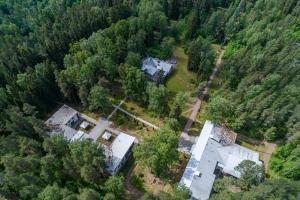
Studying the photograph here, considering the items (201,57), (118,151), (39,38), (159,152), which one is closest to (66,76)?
(39,38)

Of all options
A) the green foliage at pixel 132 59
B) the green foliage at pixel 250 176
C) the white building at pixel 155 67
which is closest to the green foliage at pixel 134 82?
the green foliage at pixel 132 59

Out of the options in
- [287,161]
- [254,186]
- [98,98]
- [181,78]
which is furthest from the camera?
[181,78]

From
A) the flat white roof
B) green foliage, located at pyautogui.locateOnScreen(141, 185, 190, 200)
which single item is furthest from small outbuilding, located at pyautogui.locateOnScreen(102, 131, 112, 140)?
green foliage, located at pyautogui.locateOnScreen(141, 185, 190, 200)

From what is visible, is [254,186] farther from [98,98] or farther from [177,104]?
[98,98]

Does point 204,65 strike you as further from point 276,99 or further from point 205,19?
point 205,19

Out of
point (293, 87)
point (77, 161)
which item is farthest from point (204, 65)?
point (77, 161)

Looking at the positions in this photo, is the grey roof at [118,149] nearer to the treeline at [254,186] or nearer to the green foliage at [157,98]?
the green foliage at [157,98]

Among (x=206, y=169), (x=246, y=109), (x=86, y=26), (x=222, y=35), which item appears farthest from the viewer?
(x=222, y=35)
